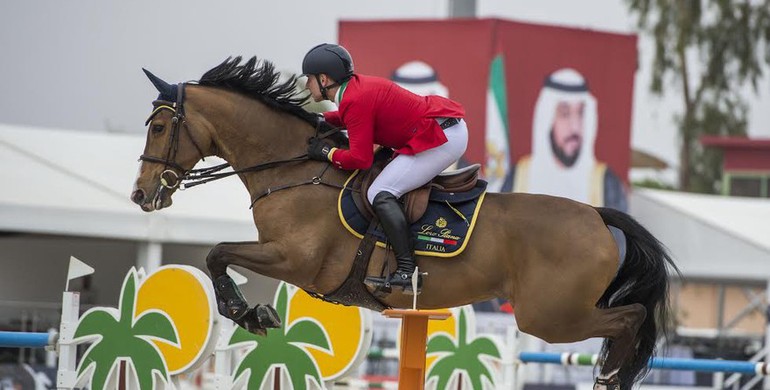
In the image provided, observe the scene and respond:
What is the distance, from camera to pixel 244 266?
5598mm

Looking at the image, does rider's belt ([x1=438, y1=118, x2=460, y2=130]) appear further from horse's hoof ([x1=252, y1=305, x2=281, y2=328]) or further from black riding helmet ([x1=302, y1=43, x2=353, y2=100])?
horse's hoof ([x1=252, y1=305, x2=281, y2=328])

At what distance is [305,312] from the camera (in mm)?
6914

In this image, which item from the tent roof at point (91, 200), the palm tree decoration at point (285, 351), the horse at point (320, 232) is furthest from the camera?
the tent roof at point (91, 200)

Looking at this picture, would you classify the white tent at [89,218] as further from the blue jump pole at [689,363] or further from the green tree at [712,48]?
the green tree at [712,48]

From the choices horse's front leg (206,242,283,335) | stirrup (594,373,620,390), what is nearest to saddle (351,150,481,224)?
horse's front leg (206,242,283,335)

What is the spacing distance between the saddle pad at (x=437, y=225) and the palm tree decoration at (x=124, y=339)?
4.62 feet

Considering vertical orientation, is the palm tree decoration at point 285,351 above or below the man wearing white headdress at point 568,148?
below

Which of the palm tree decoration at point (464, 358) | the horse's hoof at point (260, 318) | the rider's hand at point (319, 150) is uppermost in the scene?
the rider's hand at point (319, 150)

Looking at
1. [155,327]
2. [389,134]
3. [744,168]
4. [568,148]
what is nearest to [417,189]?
[389,134]

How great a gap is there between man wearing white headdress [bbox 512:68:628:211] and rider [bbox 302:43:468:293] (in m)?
11.8

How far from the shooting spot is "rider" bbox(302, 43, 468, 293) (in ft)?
18.3

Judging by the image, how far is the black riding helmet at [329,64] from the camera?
567cm

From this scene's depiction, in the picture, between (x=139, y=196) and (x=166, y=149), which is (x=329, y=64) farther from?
(x=139, y=196)

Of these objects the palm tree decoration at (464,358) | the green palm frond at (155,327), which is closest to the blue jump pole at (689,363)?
the palm tree decoration at (464,358)
